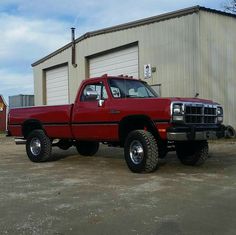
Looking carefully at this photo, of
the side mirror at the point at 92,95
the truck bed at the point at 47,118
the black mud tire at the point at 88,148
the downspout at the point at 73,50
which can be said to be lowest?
the black mud tire at the point at 88,148

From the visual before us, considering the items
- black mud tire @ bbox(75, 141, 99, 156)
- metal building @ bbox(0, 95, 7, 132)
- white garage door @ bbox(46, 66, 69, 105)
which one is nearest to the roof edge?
white garage door @ bbox(46, 66, 69, 105)

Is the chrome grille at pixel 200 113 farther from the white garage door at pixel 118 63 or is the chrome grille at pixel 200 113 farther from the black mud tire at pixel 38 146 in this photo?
the white garage door at pixel 118 63

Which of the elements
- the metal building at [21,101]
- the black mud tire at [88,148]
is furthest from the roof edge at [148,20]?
the black mud tire at [88,148]

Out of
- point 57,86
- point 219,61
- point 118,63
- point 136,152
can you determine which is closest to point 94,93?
point 136,152

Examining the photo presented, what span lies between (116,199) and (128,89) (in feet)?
14.6

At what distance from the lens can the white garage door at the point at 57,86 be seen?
31781 millimetres

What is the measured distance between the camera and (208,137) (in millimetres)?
10742

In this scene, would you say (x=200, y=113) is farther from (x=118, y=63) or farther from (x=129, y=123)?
(x=118, y=63)

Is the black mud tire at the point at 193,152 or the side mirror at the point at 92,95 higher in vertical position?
the side mirror at the point at 92,95

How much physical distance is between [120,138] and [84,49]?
60.4ft

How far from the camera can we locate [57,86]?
32.6 meters

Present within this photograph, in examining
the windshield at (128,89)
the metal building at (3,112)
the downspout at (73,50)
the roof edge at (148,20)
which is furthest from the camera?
the metal building at (3,112)

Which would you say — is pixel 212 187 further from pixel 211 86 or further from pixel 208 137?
pixel 211 86

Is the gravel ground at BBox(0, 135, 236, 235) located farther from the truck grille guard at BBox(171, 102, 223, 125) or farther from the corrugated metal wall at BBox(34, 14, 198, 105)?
the corrugated metal wall at BBox(34, 14, 198, 105)
